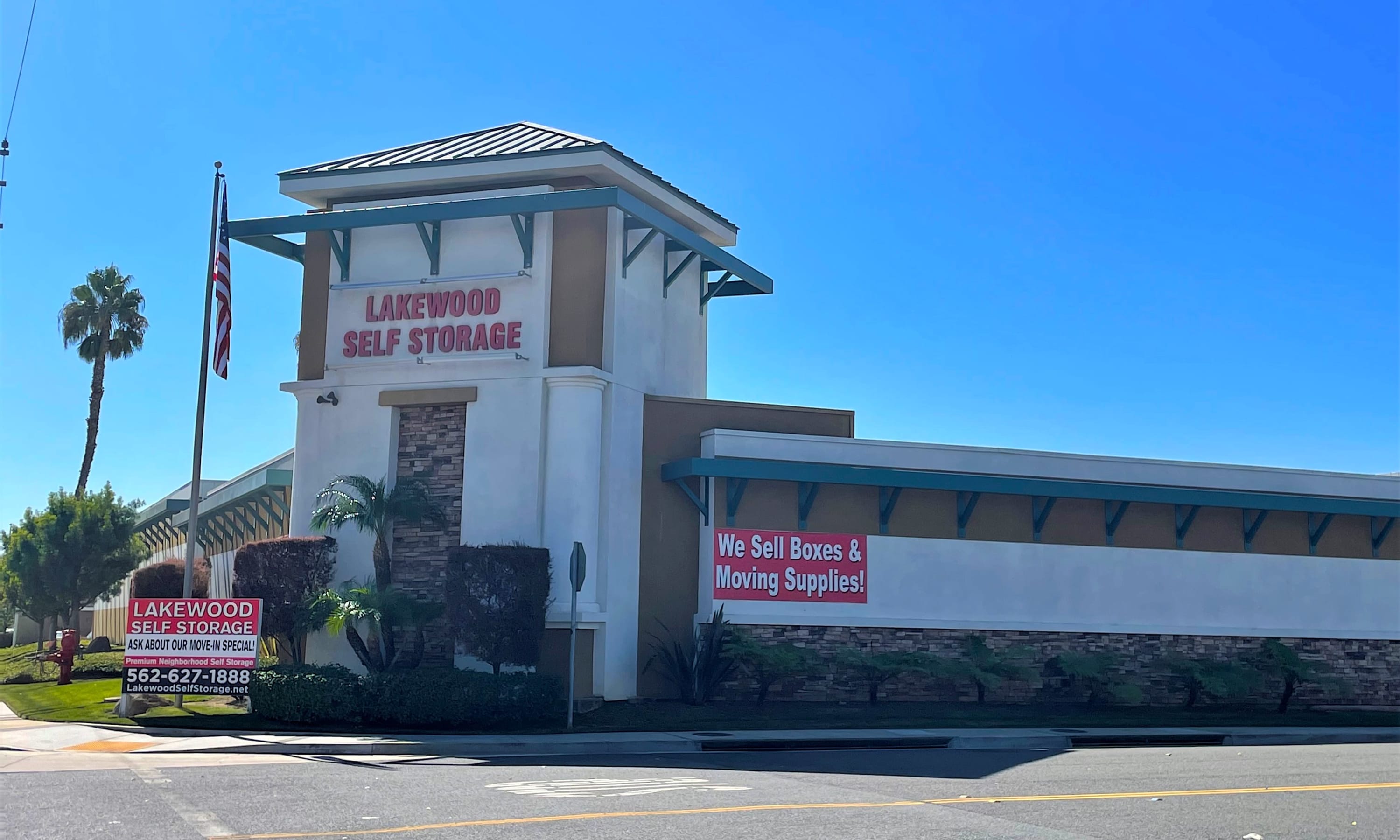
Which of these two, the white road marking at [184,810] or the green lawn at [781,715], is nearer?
the white road marking at [184,810]

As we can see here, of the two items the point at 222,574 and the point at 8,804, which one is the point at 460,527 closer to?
the point at 8,804

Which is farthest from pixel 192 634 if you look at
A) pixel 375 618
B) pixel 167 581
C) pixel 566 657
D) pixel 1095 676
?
pixel 1095 676

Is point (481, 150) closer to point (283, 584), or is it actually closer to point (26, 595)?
point (283, 584)

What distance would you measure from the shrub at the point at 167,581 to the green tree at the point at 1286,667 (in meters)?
24.6

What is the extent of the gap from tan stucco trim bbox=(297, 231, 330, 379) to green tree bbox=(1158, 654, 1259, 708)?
64.0ft

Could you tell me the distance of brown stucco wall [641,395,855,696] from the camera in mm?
24969

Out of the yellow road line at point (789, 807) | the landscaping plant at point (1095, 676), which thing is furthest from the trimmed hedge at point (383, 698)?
the landscaping plant at point (1095, 676)

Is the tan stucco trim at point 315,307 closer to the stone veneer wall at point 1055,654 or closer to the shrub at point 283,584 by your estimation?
the shrub at point 283,584

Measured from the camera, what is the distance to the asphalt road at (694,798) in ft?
33.6

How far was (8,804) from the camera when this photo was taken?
11.4 m

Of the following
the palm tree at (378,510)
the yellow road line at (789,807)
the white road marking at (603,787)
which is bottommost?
the white road marking at (603,787)

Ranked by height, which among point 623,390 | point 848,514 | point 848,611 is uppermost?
point 623,390

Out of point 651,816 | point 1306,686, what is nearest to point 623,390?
point 651,816

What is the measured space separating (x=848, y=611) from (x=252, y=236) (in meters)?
14.9
